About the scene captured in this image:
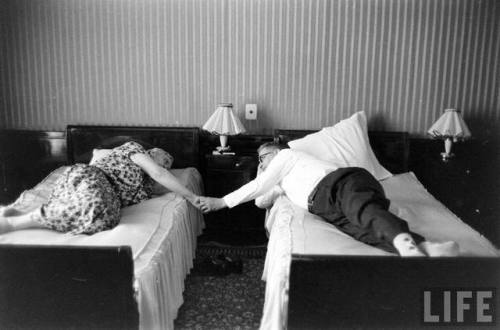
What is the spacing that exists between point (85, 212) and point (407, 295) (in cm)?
138

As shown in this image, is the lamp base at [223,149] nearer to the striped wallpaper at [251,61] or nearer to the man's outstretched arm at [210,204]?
the striped wallpaper at [251,61]

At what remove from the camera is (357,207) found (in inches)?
78.5

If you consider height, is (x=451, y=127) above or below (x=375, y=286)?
above

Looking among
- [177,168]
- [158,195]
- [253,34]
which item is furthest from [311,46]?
[158,195]

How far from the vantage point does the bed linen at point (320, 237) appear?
5.94ft

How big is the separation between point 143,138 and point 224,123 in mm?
628

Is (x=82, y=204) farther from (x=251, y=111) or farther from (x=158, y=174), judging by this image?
(x=251, y=111)

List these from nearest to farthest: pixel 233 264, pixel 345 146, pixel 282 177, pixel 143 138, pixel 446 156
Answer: pixel 282 177 < pixel 233 264 < pixel 345 146 < pixel 446 156 < pixel 143 138

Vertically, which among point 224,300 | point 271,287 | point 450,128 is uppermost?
point 450,128

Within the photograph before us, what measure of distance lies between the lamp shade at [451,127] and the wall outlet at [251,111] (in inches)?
48.6

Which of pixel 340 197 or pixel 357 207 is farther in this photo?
pixel 340 197

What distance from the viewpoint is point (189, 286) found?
8.55 feet

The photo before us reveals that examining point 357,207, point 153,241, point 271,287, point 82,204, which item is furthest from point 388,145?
point 82,204

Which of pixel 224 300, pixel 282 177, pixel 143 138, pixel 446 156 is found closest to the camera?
pixel 224 300
